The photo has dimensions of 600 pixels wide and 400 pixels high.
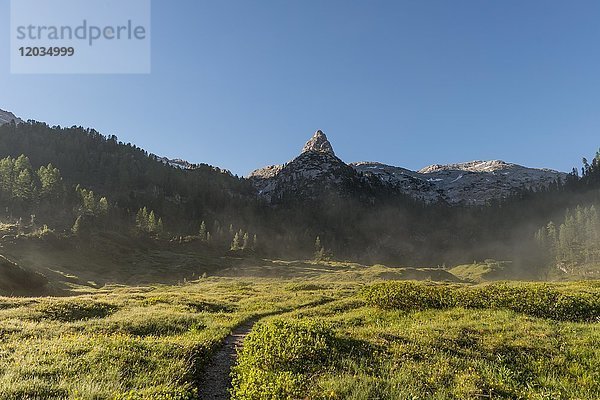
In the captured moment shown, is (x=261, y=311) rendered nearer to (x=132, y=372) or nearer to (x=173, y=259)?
(x=132, y=372)

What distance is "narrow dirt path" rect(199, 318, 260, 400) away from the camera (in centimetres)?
1379

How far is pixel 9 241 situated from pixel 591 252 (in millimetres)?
264149

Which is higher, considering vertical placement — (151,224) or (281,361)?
(151,224)

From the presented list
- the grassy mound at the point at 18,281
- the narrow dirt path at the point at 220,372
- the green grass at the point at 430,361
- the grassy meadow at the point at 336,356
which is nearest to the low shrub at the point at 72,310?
the grassy meadow at the point at 336,356

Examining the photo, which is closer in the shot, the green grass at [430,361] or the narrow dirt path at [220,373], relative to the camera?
the green grass at [430,361]

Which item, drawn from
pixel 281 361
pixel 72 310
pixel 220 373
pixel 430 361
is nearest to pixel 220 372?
pixel 220 373

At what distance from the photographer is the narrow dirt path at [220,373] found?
45.2 ft

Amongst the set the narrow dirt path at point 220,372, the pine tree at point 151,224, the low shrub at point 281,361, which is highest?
the pine tree at point 151,224

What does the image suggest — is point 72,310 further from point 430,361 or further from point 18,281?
point 18,281

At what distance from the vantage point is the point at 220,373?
53.4 feet

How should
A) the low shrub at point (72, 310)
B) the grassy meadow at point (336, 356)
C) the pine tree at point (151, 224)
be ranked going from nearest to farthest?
Result: 1. the grassy meadow at point (336, 356)
2. the low shrub at point (72, 310)
3. the pine tree at point (151, 224)

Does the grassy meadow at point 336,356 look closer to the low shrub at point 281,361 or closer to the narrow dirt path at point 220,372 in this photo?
the low shrub at point 281,361

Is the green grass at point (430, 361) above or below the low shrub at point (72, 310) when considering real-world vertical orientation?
above

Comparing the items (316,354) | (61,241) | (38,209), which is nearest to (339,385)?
(316,354)
